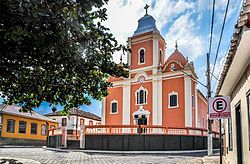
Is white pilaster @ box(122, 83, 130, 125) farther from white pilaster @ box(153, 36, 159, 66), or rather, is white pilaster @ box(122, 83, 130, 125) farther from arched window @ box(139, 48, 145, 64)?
white pilaster @ box(153, 36, 159, 66)

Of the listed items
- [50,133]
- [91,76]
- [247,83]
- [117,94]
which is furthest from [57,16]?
[117,94]

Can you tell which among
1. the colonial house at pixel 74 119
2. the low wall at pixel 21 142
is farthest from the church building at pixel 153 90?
the colonial house at pixel 74 119

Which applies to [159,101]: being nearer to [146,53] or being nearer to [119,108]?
[119,108]

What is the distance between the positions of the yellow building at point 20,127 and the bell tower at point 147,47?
13.7 metres

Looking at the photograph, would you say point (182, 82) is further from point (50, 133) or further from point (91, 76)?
point (91, 76)

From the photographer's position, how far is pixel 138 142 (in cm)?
2017

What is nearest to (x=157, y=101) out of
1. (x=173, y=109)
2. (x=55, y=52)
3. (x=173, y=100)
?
(x=173, y=100)

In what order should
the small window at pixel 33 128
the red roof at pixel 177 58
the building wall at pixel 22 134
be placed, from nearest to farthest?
the red roof at pixel 177 58 → the building wall at pixel 22 134 → the small window at pixel 33 128

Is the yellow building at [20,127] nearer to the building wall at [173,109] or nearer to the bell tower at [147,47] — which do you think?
the bell tower at [147,47]

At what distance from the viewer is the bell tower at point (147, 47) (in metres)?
31.5

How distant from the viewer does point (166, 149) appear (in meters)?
20.2

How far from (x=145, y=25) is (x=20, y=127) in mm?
18918

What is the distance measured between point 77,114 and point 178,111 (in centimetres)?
2246

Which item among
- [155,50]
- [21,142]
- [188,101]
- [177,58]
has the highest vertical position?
[155,50]
